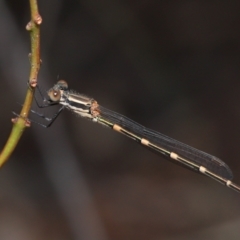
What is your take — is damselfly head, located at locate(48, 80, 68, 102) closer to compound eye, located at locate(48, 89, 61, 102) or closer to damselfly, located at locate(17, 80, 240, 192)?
compound eye, located at locate(48, 89, 61, 102)

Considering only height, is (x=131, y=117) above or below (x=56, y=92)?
above

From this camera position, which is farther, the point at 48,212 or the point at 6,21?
the point at 48,212

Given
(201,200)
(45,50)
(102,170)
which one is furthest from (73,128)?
(201,200)

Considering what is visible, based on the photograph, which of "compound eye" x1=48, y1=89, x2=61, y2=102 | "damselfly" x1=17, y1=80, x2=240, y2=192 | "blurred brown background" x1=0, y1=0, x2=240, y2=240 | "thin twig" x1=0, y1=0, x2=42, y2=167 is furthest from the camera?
"blurred brown background" x1=0, y1=0, x2=240, y2=240

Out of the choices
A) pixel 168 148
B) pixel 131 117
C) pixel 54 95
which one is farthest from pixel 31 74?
pixel 131 117

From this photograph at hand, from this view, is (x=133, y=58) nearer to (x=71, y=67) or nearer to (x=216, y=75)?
(x=71, y=67)

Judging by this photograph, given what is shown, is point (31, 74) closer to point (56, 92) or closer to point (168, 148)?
point (56, 92)

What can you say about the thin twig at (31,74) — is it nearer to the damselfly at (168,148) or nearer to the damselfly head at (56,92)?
the damselfly head at (56,92)

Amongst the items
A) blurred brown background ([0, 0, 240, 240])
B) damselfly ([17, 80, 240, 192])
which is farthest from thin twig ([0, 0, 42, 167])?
blurred brown background ([0, 0, 240, 240])
